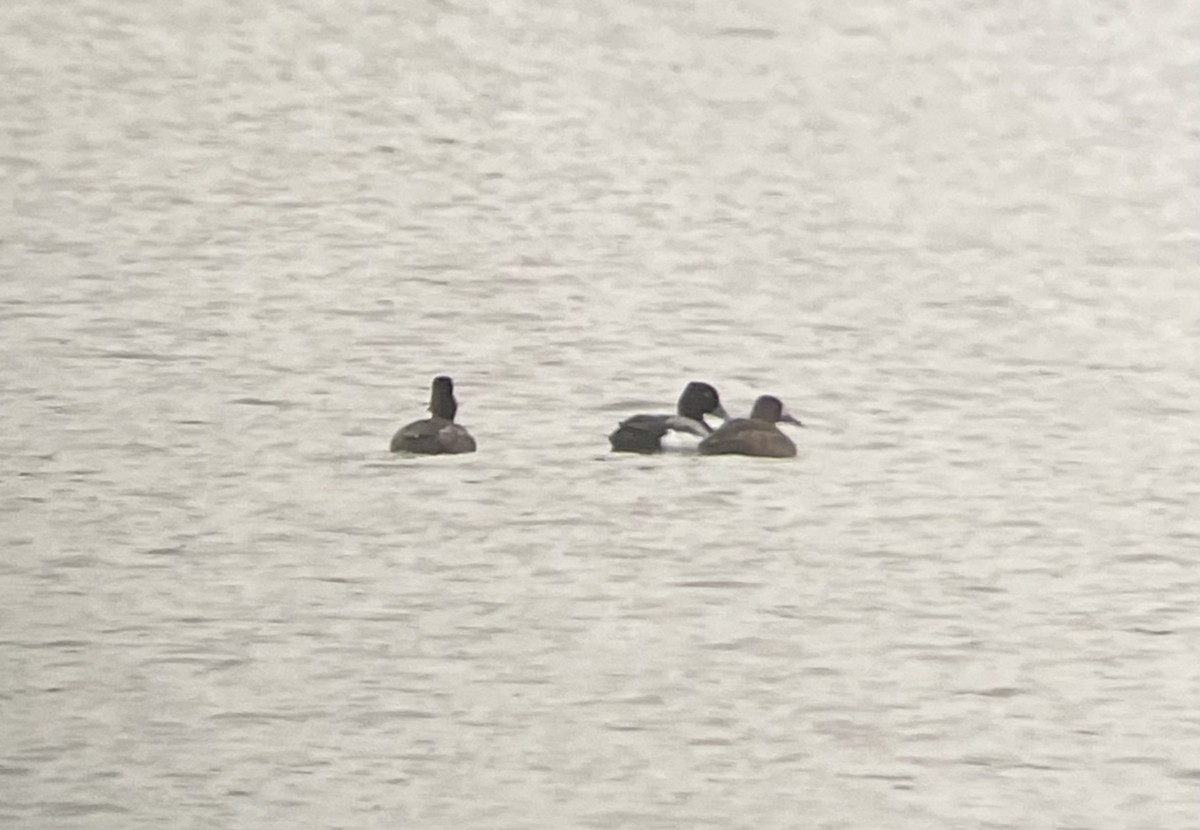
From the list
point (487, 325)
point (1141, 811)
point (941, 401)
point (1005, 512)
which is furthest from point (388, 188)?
point (1141, 811)

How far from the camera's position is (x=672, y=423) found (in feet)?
17.5

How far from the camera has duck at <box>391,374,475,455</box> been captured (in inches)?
207

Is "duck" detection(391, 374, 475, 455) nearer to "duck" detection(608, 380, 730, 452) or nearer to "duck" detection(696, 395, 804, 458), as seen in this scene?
"duck" detection(608, 380, 730, 452)

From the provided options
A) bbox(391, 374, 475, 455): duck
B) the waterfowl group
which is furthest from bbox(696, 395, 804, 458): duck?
bbox(391, 374, 475, 455): duck

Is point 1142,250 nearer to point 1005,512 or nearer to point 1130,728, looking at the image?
point 1005,512

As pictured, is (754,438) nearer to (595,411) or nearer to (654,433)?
(654,433)

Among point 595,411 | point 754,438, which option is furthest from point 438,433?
point 754,438

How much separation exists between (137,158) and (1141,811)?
3.68 m

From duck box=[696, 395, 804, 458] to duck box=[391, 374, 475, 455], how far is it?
47cm

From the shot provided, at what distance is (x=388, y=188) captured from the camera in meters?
6.57

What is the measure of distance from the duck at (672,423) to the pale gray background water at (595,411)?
5 centimetres

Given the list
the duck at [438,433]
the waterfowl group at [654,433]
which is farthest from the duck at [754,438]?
the duck at [438,433]

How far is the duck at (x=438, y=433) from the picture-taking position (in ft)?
17.3

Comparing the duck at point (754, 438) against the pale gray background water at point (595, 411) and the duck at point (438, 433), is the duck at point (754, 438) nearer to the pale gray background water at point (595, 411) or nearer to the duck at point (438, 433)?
the pale gray background water at point (595, 411)
